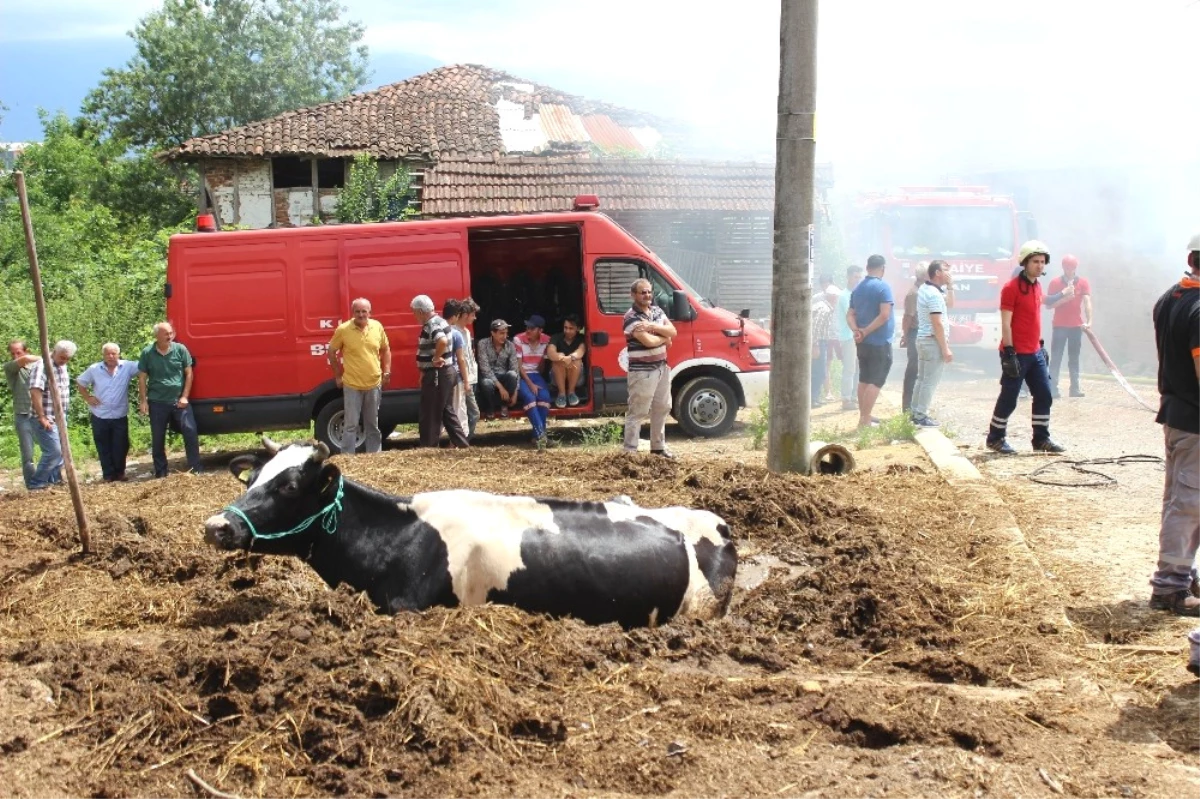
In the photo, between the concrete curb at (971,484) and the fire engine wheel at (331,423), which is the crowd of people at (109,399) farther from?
the concrete curb at (971,484)

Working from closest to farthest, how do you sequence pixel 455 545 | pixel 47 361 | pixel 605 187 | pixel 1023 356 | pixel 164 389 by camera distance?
pixel 455 545
pixel 47 361
pixel 1023 356
pixel 164 389
pixel 605 187

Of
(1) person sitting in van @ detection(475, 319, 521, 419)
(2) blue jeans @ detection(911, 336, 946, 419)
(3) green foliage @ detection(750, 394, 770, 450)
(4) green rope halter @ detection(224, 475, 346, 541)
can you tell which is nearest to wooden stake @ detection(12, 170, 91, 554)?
(4) green rope halter @ detection(224, 475, 346, 541)

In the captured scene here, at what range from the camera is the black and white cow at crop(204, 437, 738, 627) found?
5762 mm

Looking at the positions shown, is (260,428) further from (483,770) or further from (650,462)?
(483,770)

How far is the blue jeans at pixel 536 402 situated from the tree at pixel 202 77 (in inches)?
1379

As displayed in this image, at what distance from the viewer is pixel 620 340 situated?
14.5 metres

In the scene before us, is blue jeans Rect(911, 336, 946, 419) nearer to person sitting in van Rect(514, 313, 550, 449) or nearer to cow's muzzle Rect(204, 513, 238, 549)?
person sitting in van Rect(514, 313, 550, 449)

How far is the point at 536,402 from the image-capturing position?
46.6 feet

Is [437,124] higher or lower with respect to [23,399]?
higher

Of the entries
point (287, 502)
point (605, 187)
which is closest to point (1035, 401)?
point (287, 502)

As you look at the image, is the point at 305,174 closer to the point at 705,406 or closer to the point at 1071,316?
the point at 705,406

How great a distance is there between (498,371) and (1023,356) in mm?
5960

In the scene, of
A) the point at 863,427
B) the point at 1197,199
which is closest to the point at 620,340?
the point at 863,427

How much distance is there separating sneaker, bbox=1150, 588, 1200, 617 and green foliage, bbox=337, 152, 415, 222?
20848mm
